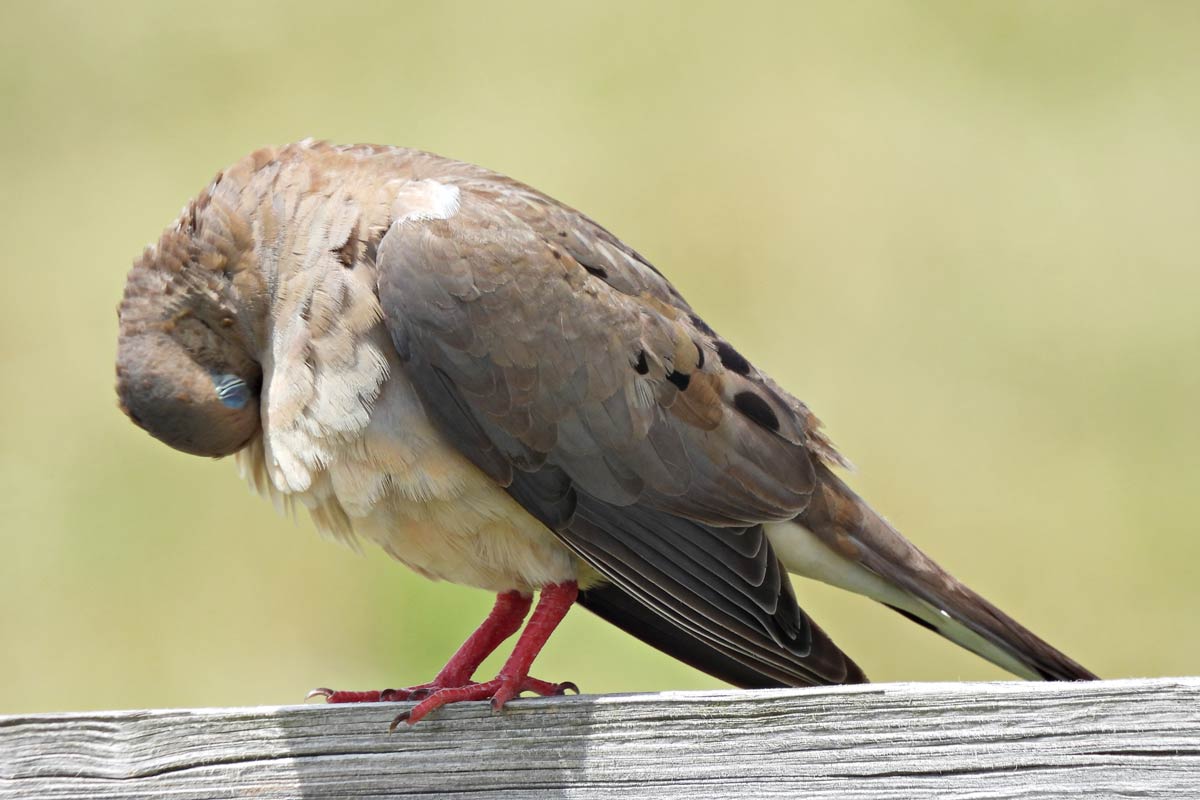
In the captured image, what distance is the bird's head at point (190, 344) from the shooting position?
10.6 ft

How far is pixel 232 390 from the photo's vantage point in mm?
3266

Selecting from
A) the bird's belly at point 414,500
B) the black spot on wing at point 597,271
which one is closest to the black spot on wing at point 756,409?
the black spot on wing at point 597,271

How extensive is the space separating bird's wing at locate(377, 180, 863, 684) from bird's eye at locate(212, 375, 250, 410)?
1.57ft

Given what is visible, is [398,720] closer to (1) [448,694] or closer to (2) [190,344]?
(1) [448,694]

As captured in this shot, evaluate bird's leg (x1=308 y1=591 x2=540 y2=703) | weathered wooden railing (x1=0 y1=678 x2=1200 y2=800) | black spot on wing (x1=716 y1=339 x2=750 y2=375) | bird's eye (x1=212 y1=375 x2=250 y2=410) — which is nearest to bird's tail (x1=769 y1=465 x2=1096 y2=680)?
black spot on wing (x1=716 y1=339 x2=750 y2=375)

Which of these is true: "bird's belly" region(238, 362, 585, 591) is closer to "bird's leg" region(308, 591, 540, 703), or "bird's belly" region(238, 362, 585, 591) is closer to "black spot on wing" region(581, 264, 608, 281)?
"bird's leg" region(308, 591, 540, 703)

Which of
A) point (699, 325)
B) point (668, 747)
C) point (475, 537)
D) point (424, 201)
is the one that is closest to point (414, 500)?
point (475, 537)

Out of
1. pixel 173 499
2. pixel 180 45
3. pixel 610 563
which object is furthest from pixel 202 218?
pixel 180 45

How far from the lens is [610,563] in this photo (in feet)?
9.96

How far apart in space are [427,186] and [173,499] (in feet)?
9.50

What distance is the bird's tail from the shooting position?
3260mm

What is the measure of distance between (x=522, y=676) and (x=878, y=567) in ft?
3.27

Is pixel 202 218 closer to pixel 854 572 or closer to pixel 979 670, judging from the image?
pixel 854 572

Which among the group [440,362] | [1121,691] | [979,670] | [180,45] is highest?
[180,45]
